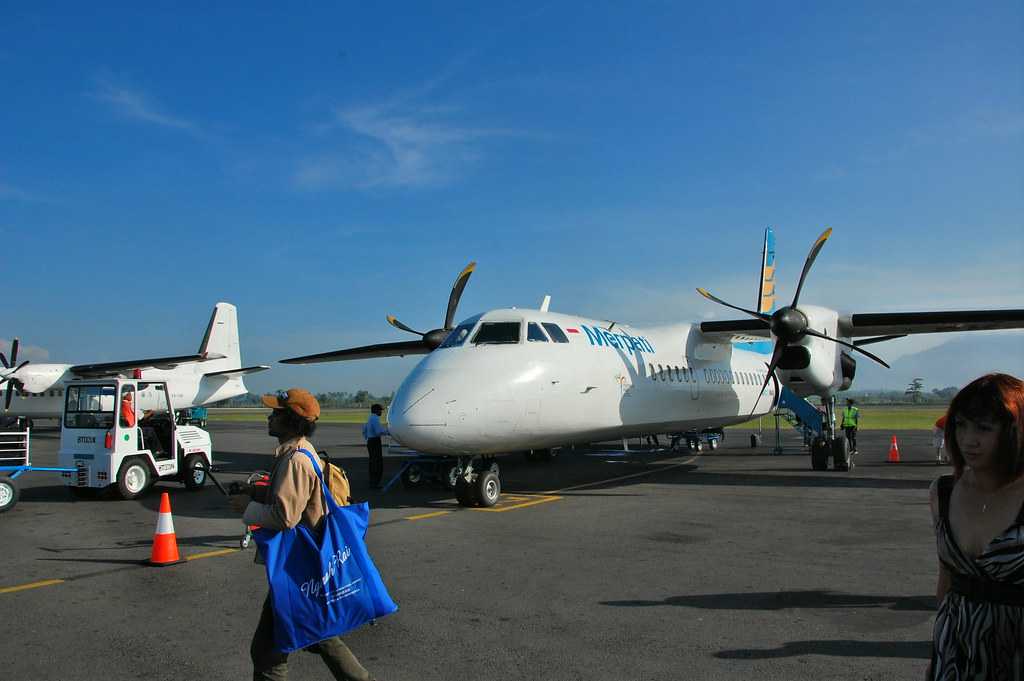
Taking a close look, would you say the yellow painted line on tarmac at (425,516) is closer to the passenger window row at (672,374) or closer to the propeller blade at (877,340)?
the passenger window row at (672,374)

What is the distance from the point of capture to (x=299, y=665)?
480 cm

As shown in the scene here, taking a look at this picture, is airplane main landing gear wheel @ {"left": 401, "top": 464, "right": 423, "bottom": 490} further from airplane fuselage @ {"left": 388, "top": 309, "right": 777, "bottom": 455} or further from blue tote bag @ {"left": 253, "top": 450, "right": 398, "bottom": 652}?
blue tote bag @ {"left": 253, "top": 450, "right": 398, "bottom": 652}

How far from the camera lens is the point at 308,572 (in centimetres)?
347

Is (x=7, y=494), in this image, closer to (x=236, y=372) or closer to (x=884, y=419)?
(x=236, y=372)

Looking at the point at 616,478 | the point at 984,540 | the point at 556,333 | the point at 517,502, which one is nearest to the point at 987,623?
the point at 984,540

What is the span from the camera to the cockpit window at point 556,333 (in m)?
12.3

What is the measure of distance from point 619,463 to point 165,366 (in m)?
23.0

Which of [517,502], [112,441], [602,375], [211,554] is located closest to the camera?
[211,554]

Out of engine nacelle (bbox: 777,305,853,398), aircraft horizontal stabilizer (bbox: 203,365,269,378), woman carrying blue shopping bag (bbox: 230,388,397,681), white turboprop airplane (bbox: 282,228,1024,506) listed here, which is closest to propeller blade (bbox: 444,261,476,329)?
white turboprop airplane (bbox: 282,228,1024,506)

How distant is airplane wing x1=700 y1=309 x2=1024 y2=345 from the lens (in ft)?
49.5

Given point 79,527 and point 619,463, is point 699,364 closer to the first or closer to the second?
point 619,463

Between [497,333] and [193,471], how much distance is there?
6071 millimetres

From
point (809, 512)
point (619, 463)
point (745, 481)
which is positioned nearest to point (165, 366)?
point (619, 463)

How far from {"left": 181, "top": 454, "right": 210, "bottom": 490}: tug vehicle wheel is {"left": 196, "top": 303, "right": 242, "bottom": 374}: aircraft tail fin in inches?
1034
